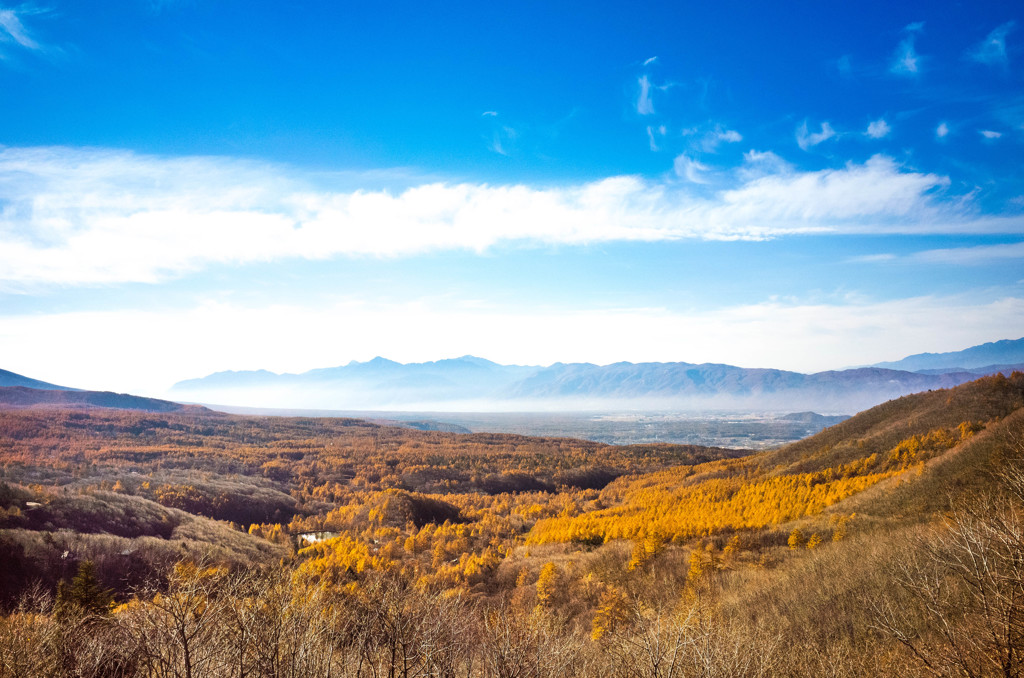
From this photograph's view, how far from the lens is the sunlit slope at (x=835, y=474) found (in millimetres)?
48763

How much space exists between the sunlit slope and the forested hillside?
0.47 m

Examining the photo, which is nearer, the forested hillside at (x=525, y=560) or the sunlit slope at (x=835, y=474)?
the forested hillside at (x=525, y=560)

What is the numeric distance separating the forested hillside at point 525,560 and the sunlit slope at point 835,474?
1.55 feet

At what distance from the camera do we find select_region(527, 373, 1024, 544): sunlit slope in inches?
1920

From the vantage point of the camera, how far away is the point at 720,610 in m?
31.2

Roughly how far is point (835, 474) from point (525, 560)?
49.8 m

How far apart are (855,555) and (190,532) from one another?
7404 cm

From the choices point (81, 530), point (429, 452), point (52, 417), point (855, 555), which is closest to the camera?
point (855, 555)

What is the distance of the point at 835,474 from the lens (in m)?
70.3

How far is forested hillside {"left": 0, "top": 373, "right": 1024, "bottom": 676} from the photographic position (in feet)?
61.4

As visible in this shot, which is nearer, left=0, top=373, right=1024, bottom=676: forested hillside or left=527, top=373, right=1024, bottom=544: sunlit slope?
left=0, top=373, right=1024, bottom=676: forested hillside

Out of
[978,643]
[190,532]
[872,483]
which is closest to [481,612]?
[978,643]

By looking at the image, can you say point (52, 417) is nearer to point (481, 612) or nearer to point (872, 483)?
point (481, 612)

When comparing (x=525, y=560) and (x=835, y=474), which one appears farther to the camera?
(x=835, y=474)
